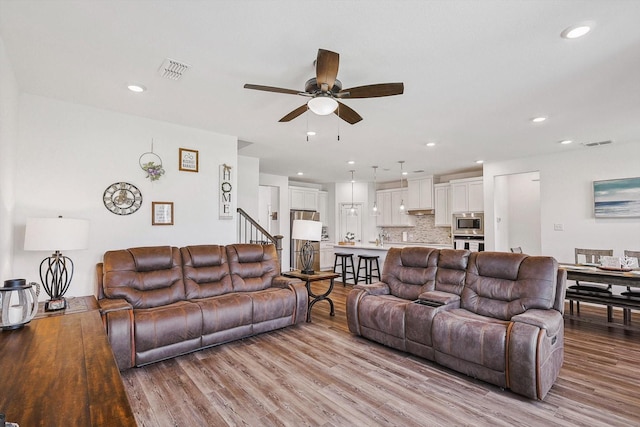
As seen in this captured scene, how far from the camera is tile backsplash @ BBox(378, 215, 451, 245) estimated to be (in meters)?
7.98

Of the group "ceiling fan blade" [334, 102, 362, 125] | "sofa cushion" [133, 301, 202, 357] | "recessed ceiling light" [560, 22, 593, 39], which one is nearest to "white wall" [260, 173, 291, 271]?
"sofa cushion" [133, 301, 202, 357]

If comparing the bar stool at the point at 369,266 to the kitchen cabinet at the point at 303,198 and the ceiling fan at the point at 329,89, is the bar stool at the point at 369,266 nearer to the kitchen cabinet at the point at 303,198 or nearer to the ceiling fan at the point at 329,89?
the kitchen cabinet at the point at 303,198

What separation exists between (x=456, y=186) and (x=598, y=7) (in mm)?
→ 5635

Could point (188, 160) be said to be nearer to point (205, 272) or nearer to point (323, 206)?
point (205, 272)

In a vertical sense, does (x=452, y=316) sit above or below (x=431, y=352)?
above

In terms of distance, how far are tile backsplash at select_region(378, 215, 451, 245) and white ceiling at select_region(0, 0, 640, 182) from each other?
3937 mm

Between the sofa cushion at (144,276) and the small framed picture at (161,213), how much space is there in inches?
21.4

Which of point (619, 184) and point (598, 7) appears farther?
point (619, 184)

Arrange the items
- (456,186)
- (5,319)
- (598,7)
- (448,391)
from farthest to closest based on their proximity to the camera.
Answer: (456,186) < (448,391) < (598,7) < (5,319)

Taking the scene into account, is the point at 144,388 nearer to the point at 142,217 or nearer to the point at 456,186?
the point at 142,217

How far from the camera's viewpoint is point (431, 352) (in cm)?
295

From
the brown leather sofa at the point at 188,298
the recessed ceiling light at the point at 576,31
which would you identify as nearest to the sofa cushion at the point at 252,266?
the brown leather sofa at the point at 188,298

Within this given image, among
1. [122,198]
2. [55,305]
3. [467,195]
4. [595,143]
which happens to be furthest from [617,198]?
[55,305]

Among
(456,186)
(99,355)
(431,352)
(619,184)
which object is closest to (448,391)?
(431,352)
